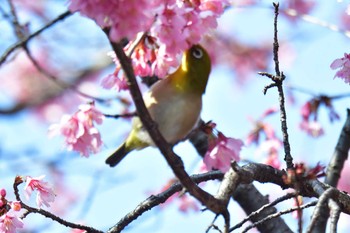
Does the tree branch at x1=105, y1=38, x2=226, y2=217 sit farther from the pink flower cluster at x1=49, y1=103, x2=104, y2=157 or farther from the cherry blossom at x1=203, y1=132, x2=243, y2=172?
the pink flower cluster at x1=49, y1=103, x2=104, y2=157

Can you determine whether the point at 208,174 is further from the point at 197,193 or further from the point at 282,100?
the point at 197,193

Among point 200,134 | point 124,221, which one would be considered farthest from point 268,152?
point 124,221

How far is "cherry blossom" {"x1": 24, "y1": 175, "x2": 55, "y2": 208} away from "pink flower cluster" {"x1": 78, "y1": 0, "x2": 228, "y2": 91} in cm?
42

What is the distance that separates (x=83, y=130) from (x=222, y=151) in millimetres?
534

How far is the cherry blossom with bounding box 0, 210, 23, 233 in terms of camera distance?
208 centimetres

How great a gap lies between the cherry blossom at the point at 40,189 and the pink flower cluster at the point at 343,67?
1.00m

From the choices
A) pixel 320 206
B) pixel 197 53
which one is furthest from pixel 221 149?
pixel 320 206

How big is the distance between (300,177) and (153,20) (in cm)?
59

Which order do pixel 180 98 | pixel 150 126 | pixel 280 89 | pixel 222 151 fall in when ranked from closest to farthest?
pixel 150 126
pixel 280 89
pixel 222 151
pixel 180 98

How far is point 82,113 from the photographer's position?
8.63ft

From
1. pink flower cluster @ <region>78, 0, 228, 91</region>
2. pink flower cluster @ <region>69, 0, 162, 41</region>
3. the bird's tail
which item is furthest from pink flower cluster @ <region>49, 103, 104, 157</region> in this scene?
pink flower cluster @ <region>69, 0, 162, 41</region>

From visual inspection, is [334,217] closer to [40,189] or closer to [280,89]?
[280,89]

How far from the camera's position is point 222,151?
2.57m

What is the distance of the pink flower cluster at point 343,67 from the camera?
220 cm
